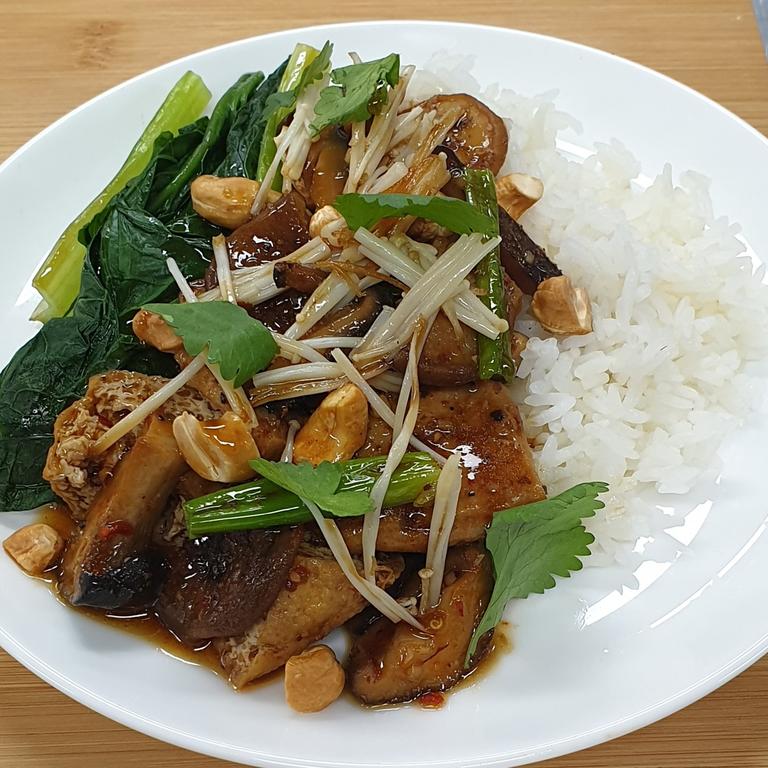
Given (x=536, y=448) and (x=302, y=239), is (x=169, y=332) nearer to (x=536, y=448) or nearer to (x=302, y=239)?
(x=302, y=239)

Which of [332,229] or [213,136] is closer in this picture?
[332,229]

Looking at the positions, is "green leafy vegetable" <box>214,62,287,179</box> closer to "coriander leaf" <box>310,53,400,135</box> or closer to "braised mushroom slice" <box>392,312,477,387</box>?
"coriander leaf" <box>310,53,400,135</box>

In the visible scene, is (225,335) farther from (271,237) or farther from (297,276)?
(271,237)

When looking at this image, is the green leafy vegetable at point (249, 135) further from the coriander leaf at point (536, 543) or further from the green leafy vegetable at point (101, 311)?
the coriander leaf at point (536, 543)

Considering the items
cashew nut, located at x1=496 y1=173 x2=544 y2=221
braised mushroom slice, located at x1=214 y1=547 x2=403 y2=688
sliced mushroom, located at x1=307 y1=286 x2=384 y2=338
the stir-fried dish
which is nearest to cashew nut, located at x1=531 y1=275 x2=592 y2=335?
the stir-fried dish

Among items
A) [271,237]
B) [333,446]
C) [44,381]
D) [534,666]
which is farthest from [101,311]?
[534,666]

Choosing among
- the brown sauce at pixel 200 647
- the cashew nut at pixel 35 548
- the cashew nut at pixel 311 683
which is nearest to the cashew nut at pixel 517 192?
the brown sauce at pixel 200 647
